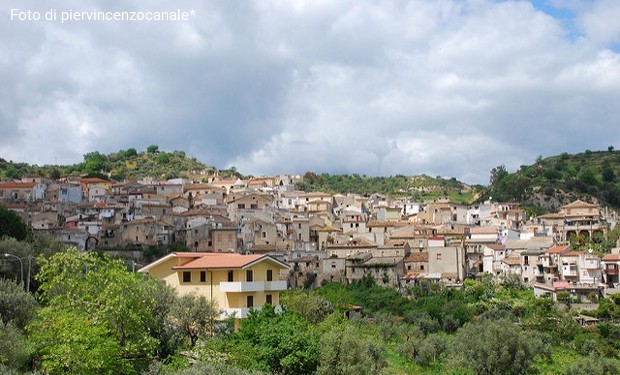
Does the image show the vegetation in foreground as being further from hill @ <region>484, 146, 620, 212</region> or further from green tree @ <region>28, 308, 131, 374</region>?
hill @ <region>484, 146, 620, 212</region>

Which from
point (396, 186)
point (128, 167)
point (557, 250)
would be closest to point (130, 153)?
point (128, 167)

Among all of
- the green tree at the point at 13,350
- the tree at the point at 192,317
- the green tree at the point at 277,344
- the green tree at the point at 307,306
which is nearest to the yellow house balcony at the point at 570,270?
the green tree at the point at 307,306

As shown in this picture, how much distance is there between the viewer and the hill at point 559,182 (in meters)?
105

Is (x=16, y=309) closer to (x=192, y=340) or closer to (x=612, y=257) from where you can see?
(x=192, y=340)

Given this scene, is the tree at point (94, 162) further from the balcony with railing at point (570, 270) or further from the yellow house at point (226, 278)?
the yellow house at point (226, 278)

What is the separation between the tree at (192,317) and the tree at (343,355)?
194 inches

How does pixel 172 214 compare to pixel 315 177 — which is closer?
pixel 172 214

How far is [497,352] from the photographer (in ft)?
144

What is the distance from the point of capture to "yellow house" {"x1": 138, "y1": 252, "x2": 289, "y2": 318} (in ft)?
111

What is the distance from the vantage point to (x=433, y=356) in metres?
49.2

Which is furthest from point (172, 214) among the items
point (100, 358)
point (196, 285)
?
point (100, 358)

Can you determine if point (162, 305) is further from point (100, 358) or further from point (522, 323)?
point (522, 323)

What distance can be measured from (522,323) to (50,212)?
161 ft

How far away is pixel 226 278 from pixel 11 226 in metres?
31.6
